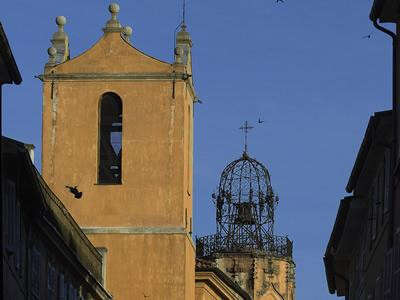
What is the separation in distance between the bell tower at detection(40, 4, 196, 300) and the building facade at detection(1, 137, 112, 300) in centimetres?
729

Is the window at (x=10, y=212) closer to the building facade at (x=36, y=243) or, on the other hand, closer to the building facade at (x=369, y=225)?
the building facade at (x=36, y=243)

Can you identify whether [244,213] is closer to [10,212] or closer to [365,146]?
[10,212]

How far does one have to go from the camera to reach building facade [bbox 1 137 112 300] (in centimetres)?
3600

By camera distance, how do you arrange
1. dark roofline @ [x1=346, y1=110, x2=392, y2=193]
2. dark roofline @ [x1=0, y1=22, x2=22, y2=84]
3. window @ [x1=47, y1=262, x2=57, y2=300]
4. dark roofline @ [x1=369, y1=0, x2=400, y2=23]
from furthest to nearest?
window @ [x1=47, y1=262, x2=57, y2=300]
dark roofline @ [x1=346, y1=110, x2=392, y2=193]
dark roofline @ [x1=369, y1=0, x2=400, y2=23]
dark roofline @ [x1=0, y1=22, x2=22, y2=84]

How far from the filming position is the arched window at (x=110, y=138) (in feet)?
216

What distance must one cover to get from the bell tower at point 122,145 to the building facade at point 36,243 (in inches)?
287

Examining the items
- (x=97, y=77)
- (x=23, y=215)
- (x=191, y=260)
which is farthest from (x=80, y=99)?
(x=23, y=215)

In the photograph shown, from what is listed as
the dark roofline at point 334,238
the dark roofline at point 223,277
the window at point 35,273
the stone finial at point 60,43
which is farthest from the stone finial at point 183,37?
the window at point 35,273

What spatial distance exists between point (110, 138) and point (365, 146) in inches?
1252

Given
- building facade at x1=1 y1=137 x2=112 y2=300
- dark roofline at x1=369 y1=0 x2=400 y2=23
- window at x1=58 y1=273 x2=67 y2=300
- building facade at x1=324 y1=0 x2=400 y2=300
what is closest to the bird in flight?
building facade at x1=1 y1=137 x2=112 y2=300

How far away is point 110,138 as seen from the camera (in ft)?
217

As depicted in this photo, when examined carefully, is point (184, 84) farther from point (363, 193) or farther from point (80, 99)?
point (363, 193)

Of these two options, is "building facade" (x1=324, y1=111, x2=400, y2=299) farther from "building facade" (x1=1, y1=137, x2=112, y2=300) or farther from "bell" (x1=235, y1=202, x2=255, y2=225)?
"bell" (x1=235, y1=202, x2=255, y2=225)

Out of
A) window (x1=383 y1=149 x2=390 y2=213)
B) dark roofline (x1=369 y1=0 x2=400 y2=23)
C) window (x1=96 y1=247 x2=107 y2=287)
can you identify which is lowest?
window (x1=383 y1=149 x2=390 y2=213)
